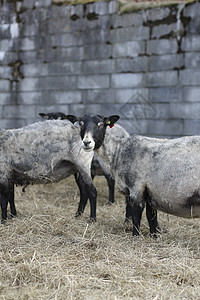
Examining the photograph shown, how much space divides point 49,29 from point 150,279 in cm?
794

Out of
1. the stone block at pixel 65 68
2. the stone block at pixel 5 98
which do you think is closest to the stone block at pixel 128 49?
the stone block at pixel 65 68

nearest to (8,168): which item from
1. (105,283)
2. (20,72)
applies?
(105,283)

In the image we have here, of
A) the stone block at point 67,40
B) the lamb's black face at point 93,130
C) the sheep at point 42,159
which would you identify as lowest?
the sheep at point 42,159

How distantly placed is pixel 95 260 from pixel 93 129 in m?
1.70

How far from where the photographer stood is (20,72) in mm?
10414

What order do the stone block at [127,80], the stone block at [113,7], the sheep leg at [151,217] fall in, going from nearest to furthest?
the sheep leg at [151,217]
the stone block at [127,80]
the stone block at [113,7]

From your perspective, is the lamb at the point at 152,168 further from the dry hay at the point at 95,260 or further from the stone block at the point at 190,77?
the stone block at the point at 190,77

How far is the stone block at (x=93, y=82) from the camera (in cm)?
959

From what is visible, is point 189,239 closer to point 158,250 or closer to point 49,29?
point 158,250

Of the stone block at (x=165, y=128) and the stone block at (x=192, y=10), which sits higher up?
the stone block at (x=192, y=10)

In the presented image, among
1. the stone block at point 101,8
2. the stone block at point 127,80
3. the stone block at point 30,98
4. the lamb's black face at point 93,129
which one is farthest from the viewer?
the stone block at point 30,98

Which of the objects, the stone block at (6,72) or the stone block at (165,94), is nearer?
the stone block at (165,94)

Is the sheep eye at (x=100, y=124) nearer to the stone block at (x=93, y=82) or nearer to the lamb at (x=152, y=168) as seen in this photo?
the lamb at (x=152, y=168)

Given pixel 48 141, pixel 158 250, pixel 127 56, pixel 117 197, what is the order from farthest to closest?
1. pixel 127 56
2. pixel 117 197
3. pixel 48 141
4. pixel 158 250
